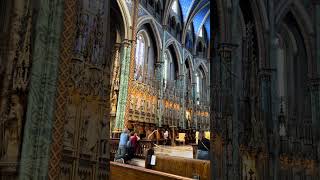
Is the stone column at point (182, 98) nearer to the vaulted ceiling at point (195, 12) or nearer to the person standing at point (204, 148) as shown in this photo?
the vaulted ceiling at point (195, 12)

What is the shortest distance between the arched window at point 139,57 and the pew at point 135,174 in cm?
1240

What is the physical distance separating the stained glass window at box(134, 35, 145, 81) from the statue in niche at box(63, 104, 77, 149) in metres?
15.7

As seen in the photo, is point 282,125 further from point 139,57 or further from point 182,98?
point 182,98

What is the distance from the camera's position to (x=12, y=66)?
3.59 m

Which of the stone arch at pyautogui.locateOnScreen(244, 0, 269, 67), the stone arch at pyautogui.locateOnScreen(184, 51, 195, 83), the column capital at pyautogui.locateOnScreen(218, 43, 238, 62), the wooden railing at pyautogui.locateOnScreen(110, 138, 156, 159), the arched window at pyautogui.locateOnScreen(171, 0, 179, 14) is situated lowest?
the wooden railing at pyautogui.locateOnScreen(110, 138, 156, 159)

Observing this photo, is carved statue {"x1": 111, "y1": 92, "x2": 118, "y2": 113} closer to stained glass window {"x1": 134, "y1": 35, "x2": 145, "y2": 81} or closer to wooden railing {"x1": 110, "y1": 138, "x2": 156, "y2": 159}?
stained glass window {"x1": 134, "y1": 35, "x2": 145, "y2": 81}

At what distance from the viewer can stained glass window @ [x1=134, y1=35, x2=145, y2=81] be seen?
1990 centimetres

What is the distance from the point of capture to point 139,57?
21734 mm

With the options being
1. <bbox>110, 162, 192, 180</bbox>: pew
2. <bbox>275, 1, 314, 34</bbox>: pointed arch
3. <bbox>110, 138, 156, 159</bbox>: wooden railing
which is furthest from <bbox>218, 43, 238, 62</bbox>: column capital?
<bbox>110, 138, 156, 159</bbox>: wooden railing

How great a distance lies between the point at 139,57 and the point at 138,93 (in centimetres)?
381

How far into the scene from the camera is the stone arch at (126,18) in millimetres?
18078

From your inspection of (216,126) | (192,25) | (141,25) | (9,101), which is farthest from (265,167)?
(192,25)

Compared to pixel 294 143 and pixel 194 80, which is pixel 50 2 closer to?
pixel 294 143

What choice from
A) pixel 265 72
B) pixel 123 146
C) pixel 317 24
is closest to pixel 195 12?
pixel 317 24
